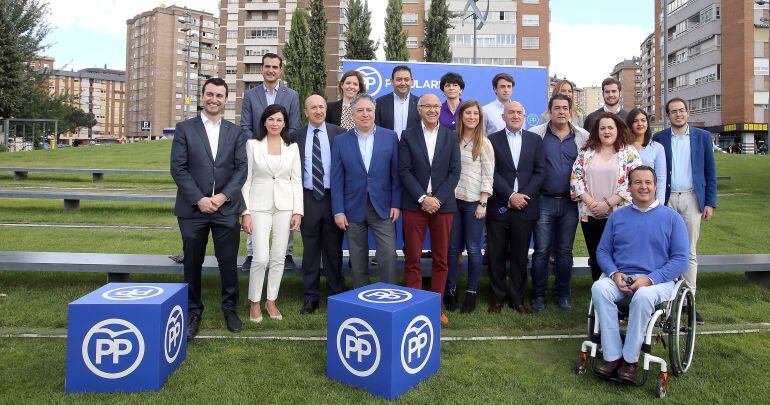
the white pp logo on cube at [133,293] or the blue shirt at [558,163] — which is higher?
the blue shirt at [558,163]

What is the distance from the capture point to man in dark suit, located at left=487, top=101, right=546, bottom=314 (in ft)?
17.0

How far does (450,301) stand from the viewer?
211 inches

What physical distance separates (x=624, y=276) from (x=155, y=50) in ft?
412

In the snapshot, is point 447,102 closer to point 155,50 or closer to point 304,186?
point 304,186

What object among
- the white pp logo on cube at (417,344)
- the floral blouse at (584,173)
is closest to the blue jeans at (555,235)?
the floral blouse at (584,173)

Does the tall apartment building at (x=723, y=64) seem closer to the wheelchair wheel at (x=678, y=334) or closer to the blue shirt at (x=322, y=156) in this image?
the wheelchair wheel at (x=678, y=334)

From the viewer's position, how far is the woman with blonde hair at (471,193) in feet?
16.9

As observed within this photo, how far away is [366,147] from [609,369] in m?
2.72

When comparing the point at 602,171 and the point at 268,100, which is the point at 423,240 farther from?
the point at 268,100

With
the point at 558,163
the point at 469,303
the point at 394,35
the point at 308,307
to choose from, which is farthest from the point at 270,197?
the point at 394,35

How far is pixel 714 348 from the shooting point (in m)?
4.32

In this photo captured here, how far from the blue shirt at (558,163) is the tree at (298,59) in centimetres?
3480

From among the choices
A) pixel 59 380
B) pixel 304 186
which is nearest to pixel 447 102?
pixel 304 186

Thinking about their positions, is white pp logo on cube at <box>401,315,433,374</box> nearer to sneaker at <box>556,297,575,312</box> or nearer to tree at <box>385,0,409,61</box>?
sneaker at <box>556,297,575,312</box>
